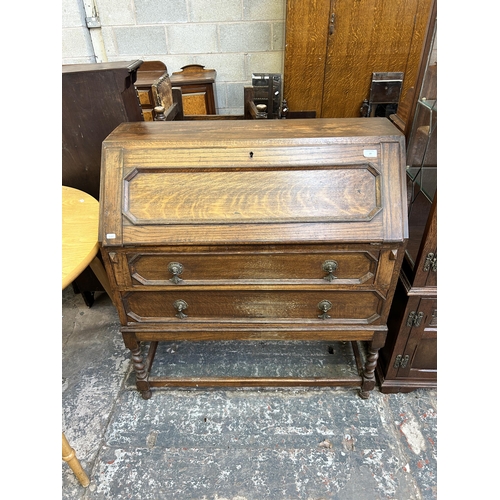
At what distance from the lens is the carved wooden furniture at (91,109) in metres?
1.74

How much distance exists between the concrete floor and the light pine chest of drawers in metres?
0.71

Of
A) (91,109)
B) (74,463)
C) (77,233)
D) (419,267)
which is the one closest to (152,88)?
(91,109)

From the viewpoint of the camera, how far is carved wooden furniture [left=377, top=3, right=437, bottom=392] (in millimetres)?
1408

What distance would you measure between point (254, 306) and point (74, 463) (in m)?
1.03

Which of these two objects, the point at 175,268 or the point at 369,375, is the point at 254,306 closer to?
the point at 175,268

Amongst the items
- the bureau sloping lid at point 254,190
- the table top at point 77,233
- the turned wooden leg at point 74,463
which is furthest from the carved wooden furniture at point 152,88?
the turned wooden leg at point 74,463

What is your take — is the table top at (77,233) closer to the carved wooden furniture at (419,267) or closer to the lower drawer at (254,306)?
the lower drawer at (254,306)

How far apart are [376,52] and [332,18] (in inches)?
19.4

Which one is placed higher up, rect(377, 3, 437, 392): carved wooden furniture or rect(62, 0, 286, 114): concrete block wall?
rect(62, 0, 286, 114): concrete block wall

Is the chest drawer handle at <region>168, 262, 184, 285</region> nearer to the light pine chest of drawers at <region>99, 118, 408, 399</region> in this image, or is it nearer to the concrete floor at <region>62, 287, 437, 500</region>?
the light pine chest of drawers at <region>99, 118, 408, 399</region>

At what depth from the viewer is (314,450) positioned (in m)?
1.64

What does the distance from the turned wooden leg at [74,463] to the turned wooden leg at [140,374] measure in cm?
41

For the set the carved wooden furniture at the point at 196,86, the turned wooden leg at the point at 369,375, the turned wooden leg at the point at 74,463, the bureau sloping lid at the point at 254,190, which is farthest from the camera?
the carved wooden furniture at the point at 196,86

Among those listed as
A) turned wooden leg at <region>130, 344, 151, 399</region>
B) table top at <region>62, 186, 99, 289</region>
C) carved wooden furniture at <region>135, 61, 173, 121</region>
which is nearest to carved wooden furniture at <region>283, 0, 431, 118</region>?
carved wooden furniture at <region>135, 61, 173, 121</region>
